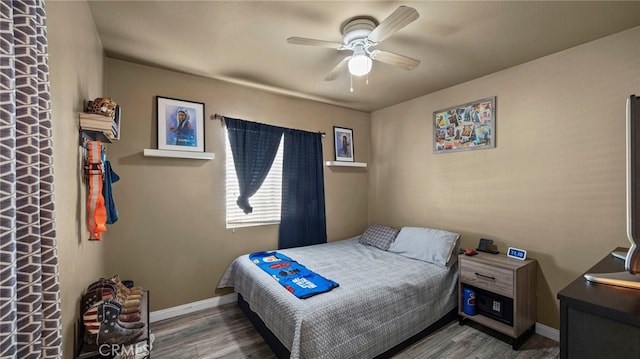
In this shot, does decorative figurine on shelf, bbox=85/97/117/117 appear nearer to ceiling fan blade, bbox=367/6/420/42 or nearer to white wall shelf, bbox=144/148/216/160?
white wall shelf, bbox=144/148/216/160

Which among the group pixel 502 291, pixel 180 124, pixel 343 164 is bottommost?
pixel 502 291

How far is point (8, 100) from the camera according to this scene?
69 cm

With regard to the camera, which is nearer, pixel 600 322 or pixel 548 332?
pixel 600 322

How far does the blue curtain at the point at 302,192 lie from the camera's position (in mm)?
3426

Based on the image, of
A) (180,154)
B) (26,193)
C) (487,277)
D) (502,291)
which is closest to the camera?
(26,193)

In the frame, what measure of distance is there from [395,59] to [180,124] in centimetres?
224

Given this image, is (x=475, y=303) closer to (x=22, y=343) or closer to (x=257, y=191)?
(x=257, y=191)

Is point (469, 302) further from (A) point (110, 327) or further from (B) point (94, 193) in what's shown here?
(B) point (94, 193)

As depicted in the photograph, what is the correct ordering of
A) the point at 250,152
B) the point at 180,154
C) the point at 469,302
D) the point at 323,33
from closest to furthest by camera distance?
the point at 323,33 < the point at 469,302 < the point at 180,154 < the point at 250,152

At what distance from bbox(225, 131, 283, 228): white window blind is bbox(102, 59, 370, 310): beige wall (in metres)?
0.08

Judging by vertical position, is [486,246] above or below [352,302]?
above

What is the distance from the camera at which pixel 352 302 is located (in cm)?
193

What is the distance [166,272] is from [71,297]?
131 centimetres

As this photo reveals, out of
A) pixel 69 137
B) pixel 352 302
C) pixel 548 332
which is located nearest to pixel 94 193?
pixel 69 137
